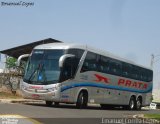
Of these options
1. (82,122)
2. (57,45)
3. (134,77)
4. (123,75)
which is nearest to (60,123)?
(82,122)

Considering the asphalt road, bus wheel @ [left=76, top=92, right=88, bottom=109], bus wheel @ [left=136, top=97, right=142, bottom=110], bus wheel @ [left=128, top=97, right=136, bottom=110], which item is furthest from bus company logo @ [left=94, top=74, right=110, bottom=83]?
bus wheel @ [left=136, top=97, right=142, bottom=110]

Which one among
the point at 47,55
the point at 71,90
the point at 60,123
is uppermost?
the point at 47,55

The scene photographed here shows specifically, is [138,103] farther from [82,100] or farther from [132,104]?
[82,100]

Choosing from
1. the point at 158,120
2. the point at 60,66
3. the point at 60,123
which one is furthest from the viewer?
the point at 60,66

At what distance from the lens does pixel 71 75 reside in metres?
24.5

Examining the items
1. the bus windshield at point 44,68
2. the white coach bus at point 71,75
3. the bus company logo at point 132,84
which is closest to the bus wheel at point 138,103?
the bus company logo at point 132,84

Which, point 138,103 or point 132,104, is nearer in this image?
point 132,104

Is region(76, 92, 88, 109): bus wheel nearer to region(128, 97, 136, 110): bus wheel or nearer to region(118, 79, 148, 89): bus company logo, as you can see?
region(118, 79, 148, 89): bus company logo

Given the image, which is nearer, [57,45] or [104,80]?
[57,45]

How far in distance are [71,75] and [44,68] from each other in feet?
4.70

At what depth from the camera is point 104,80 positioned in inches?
1105

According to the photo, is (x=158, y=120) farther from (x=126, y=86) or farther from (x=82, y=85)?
(x=126, y=86)

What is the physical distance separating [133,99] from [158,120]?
13745mm

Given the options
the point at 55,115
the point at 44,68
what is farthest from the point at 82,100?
the point at 55,115
